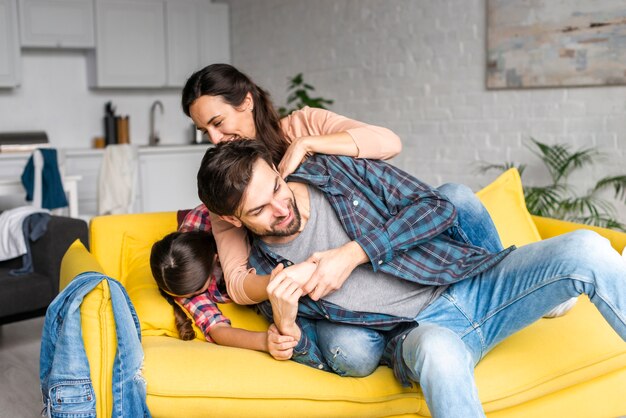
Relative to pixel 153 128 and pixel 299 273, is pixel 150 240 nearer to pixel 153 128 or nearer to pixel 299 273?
pixel 299 273

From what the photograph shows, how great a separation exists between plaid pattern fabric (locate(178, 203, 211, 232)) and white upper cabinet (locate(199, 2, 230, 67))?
4.97m

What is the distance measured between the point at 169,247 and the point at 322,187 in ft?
1.70

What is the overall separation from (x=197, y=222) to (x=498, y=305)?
1022 mm

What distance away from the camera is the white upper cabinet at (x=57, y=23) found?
20.5 feet

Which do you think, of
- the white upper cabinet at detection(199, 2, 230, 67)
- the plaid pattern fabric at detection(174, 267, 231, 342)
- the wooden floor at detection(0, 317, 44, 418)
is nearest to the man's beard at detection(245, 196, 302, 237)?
the plaid pattern fabric at detection(174, 267, 231, 342)

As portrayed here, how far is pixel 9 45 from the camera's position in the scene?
614 cm

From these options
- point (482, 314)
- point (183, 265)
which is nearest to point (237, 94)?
point (183, 265)

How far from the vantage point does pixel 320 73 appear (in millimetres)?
6355

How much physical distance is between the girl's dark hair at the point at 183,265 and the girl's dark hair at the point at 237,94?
14.0 inches

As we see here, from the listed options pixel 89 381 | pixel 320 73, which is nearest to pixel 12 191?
pixel 320 73

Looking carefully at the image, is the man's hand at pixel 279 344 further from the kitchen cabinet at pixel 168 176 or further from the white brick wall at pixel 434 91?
the kitchen cabinet at pixel 168 176

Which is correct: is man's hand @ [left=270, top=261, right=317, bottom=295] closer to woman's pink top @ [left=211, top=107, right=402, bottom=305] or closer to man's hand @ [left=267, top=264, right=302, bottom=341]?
man's hand @ [left=267, top=264, right=302, bottom=341]

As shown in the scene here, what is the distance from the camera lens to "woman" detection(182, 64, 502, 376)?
84.7 inches

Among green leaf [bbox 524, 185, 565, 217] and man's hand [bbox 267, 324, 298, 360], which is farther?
green leaf [bbox 524, 185, 565, 217]
